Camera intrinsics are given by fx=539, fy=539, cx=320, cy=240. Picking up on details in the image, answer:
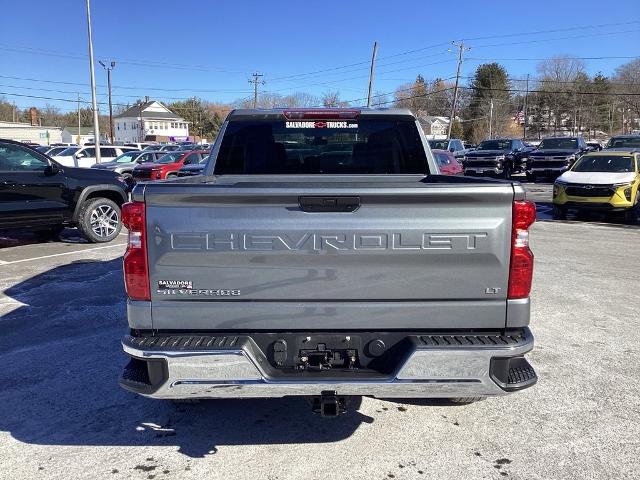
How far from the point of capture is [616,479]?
9.75ft

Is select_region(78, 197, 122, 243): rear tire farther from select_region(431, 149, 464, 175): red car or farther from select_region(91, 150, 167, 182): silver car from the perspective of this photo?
select_region(91, 150, 167, 182): silver car

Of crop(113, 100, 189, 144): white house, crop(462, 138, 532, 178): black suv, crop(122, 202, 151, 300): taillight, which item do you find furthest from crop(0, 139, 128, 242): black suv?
crop(113, 100, 189, 144): white house

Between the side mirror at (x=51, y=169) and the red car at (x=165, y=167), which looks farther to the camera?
the red car at (x=165, y=167)

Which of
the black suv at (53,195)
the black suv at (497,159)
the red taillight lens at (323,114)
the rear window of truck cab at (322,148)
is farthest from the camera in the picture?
the black suv at (497,159)

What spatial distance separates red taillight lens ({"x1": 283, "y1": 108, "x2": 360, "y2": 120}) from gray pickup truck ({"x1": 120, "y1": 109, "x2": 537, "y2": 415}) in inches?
59.3

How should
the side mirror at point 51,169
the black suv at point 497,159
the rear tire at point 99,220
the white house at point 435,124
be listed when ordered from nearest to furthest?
the side mirror at point 51,169 → the rear tire at point 99,220 → the black suv at point 497,159 → the white house at point 435,124

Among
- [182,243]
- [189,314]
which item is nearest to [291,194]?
[182,243]

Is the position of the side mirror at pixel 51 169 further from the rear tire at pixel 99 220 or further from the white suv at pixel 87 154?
the white suv at pixel 87 154

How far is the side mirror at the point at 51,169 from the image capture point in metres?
9.38

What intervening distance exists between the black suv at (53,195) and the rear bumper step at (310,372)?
7.58 metres

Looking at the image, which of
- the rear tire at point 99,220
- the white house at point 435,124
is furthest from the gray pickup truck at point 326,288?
the white house at point 435,124

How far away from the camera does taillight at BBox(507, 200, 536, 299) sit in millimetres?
2754

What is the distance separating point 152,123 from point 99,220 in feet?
365

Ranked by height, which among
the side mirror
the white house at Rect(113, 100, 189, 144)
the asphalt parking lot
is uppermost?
the white house at Rect(113, 100, 189, 144)
